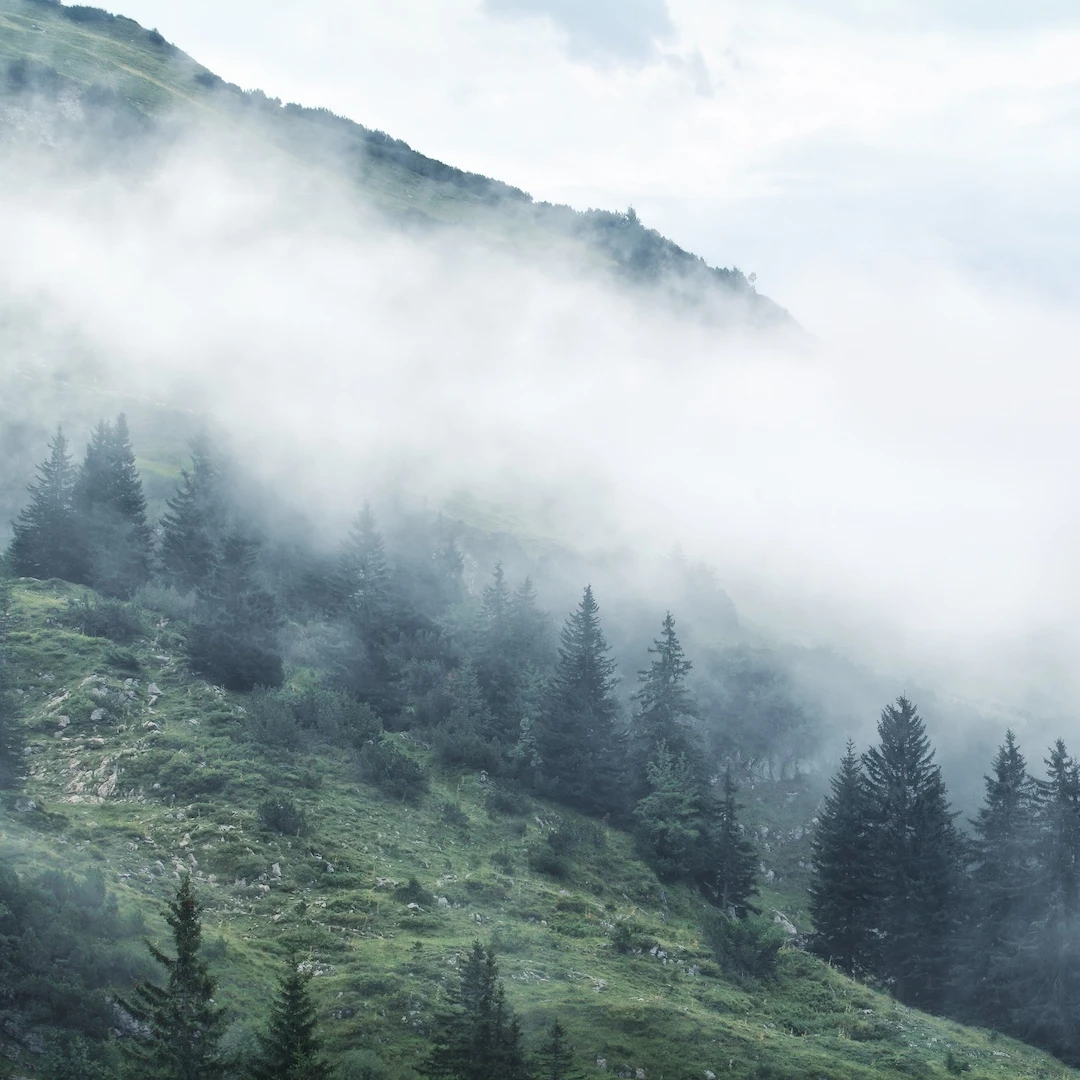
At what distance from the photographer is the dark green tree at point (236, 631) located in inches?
2048

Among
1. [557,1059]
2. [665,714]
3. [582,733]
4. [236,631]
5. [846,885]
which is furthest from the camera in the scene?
[665,714]

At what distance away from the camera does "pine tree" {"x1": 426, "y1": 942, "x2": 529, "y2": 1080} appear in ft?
80.5

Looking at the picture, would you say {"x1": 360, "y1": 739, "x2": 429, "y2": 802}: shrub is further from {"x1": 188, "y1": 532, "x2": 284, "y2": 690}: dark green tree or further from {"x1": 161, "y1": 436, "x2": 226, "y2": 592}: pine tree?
{"x1": 161, "y1": 436, "x2": 226, "y2": 592}: pine tree

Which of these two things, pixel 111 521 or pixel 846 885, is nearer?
pixel 846 885

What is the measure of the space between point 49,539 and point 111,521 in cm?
405

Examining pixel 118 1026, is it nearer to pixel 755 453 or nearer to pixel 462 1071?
pixel 462 1071

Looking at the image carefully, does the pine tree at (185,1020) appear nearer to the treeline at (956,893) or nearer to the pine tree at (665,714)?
the treeline at (956,893)

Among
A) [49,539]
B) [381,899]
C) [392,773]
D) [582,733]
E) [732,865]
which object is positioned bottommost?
[381,899]

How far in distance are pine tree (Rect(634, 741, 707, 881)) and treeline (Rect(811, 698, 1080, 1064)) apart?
7.72 meters

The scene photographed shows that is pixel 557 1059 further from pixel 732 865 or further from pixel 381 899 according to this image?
pixel 732 865

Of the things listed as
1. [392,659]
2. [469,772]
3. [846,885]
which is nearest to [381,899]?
[469,772]

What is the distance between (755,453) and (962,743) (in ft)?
315

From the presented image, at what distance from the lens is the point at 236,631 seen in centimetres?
5334

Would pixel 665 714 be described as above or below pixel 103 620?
above
